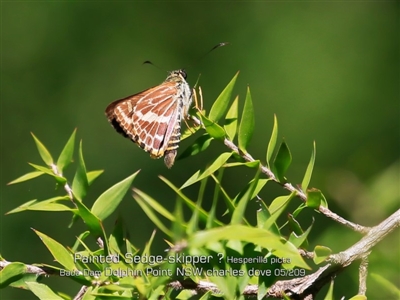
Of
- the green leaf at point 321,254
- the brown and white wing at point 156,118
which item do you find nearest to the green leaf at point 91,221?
the green leaf at point 321,254

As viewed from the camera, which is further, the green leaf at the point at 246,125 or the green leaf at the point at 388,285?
the green leaf at the point at 246,125

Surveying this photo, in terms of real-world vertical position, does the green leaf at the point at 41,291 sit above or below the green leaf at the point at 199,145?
below

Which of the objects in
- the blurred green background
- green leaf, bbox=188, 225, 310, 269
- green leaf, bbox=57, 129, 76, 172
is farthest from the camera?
the blurred green background

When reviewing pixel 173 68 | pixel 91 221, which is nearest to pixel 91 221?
pixel 91 221

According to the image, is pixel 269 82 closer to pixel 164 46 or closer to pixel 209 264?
pixel 164 46

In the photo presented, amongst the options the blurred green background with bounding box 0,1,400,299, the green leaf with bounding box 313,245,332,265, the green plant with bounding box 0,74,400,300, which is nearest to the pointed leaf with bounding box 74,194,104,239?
the green plant with bounding box 0,74,400,300

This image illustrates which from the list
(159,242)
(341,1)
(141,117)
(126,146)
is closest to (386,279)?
(141,117)

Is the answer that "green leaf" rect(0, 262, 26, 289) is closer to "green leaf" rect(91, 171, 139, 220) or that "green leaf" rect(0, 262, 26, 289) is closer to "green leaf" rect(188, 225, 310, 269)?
"green leaf" rect(91, 171, 139, 220)

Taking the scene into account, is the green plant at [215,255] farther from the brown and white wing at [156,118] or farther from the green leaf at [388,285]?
the brown and white wing at [156,118]
